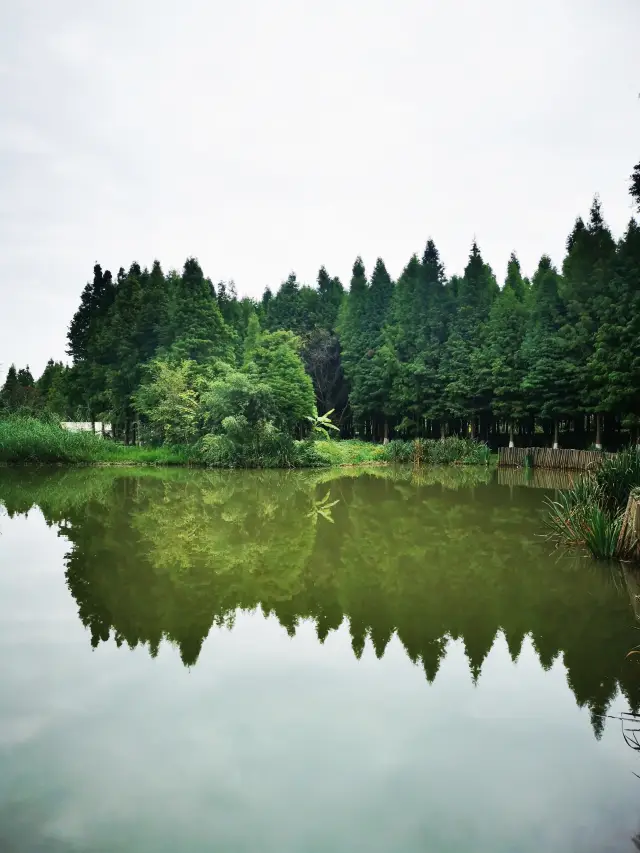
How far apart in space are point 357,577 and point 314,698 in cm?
419

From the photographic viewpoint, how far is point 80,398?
4666 centimetres

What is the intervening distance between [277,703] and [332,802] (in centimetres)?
151

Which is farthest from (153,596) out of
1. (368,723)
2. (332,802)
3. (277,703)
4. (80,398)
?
(80,398)

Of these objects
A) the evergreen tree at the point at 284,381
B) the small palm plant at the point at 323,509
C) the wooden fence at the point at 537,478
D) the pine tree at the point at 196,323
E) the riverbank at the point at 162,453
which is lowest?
the small palm plant at the point at 323,509

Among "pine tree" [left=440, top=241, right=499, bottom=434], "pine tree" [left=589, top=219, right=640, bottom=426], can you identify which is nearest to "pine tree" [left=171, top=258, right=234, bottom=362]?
"pine tree" [left=440, top=241, right=499, bottom=434]

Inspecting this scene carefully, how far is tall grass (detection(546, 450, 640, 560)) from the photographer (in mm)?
10430

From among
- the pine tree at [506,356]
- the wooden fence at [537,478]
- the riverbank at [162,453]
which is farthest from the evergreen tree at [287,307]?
the wooden fence at [537,478]

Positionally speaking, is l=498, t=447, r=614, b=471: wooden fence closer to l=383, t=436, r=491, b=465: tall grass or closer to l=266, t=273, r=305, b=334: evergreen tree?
l=383, t=436, r=491, b=465: tall grass

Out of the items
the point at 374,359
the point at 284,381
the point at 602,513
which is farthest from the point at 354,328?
the point at 602,513

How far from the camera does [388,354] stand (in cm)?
4256

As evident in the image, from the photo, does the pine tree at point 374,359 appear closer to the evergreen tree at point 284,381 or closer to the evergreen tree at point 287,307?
the evergreen tree at point 287,307

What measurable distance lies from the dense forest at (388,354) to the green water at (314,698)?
2019 centimetres

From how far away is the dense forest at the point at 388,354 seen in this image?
3173cm

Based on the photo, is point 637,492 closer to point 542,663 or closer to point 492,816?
point 542,663
